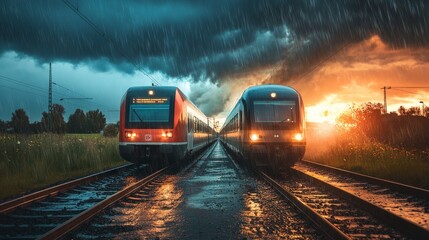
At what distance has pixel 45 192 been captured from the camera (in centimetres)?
895

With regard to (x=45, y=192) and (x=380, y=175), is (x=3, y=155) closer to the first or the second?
(x=45, y=192)

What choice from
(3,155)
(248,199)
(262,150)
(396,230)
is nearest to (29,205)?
(248,199)

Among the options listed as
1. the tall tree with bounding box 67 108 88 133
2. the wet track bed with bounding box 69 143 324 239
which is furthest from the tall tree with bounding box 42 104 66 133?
the wet track bed with bounding box 69 143 324 239

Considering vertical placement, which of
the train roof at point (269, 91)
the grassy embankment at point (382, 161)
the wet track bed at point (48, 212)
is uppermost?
the train roof at point (269, 91)

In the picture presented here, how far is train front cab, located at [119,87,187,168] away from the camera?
49.6 ft

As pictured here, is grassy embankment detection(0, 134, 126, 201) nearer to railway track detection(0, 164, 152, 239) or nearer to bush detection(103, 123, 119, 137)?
railway track detection(0, 164, 152, 239)

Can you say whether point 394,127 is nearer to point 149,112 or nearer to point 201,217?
point 149,112

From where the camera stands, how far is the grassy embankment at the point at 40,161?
1180 cm

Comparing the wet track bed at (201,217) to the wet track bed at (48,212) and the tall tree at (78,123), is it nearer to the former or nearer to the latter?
the wet track bed at (48,212)

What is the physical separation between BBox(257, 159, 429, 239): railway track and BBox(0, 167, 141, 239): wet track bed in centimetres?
397

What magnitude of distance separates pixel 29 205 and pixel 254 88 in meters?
9.88

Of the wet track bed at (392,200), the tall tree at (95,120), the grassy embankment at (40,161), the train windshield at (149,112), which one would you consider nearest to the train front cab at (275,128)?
the wet track bed at (392,200)

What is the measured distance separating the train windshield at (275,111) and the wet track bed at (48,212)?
Result: 6.10 m

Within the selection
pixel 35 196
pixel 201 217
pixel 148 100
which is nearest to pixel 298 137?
pixel 148 100
